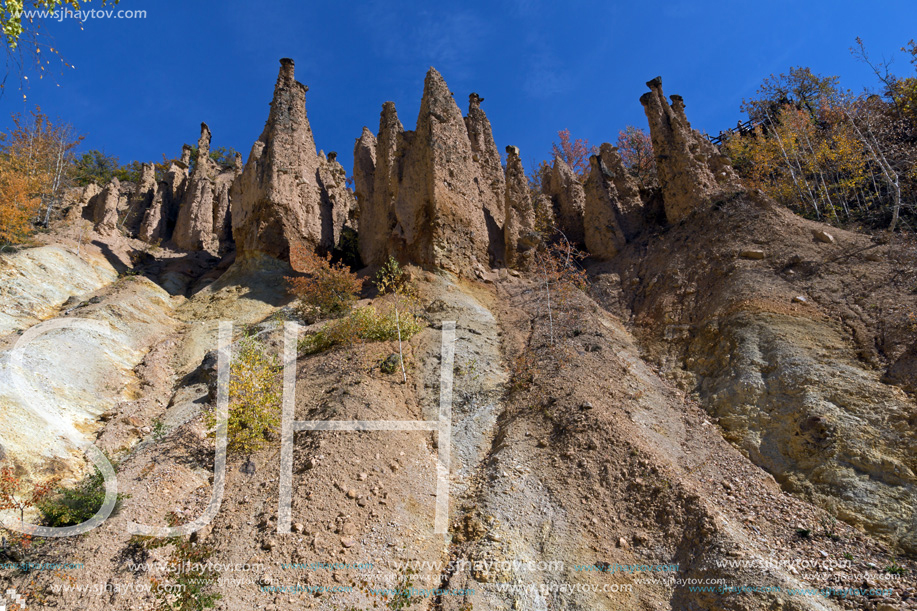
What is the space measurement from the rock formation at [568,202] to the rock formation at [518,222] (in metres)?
2.56

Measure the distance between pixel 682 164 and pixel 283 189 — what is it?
15913 millimetres

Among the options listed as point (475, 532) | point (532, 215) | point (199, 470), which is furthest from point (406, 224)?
point (475, 532)

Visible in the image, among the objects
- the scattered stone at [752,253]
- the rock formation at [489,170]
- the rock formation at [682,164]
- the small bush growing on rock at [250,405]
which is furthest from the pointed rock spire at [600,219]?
the small bush growing on rock at [250,405]

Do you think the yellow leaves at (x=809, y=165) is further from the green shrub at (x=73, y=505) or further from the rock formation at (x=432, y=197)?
the green shrub at (x=73, y=505)

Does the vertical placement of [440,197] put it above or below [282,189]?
below

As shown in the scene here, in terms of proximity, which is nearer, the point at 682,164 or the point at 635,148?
the point at 682,164

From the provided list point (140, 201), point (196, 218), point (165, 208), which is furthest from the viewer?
point (140, 201)

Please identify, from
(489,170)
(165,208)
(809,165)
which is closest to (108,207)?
(165,208)

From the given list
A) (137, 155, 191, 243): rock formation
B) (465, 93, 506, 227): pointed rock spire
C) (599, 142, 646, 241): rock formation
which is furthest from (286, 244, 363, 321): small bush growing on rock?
(137, 155, 191, 243): rock formation

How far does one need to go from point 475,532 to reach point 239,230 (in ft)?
58.1

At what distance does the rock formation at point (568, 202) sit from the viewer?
21875 millimetres

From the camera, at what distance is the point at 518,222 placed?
20000mm

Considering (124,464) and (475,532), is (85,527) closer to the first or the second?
(124,464)

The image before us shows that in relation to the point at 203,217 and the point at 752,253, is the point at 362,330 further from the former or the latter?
the point at 203,217
